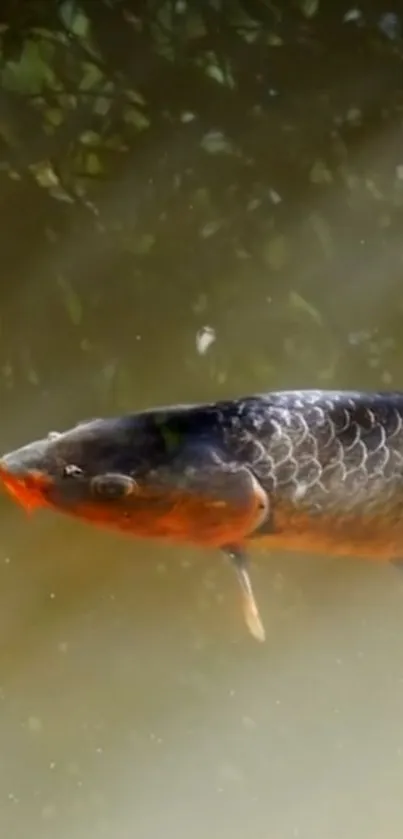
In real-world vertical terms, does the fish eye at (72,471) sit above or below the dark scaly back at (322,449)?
below

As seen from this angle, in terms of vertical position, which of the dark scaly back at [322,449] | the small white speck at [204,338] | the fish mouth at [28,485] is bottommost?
the small white speck at [204,338]

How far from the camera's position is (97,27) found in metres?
1.26

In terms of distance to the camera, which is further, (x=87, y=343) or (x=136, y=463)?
(x=87, y=343)

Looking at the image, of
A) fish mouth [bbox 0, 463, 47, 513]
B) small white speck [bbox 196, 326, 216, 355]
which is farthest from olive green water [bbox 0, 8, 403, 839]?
fish mouth [bbox 0, 463, 47, 513]

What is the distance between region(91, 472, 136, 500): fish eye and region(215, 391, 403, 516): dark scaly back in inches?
2.9

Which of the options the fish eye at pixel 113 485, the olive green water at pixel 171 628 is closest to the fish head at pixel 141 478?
the fish eye at pixel 113 485

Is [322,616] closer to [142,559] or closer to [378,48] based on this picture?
[142,559]

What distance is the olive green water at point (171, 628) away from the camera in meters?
1.16

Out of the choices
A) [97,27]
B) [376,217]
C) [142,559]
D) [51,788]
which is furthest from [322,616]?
[97,27]

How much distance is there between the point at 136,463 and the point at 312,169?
61cm

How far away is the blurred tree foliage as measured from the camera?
1.23 m

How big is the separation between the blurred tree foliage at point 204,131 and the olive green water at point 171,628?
0.02 meters

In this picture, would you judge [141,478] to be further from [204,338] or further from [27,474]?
[204,338]

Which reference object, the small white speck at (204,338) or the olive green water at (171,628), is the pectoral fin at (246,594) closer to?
the olive green water at (171,628)
